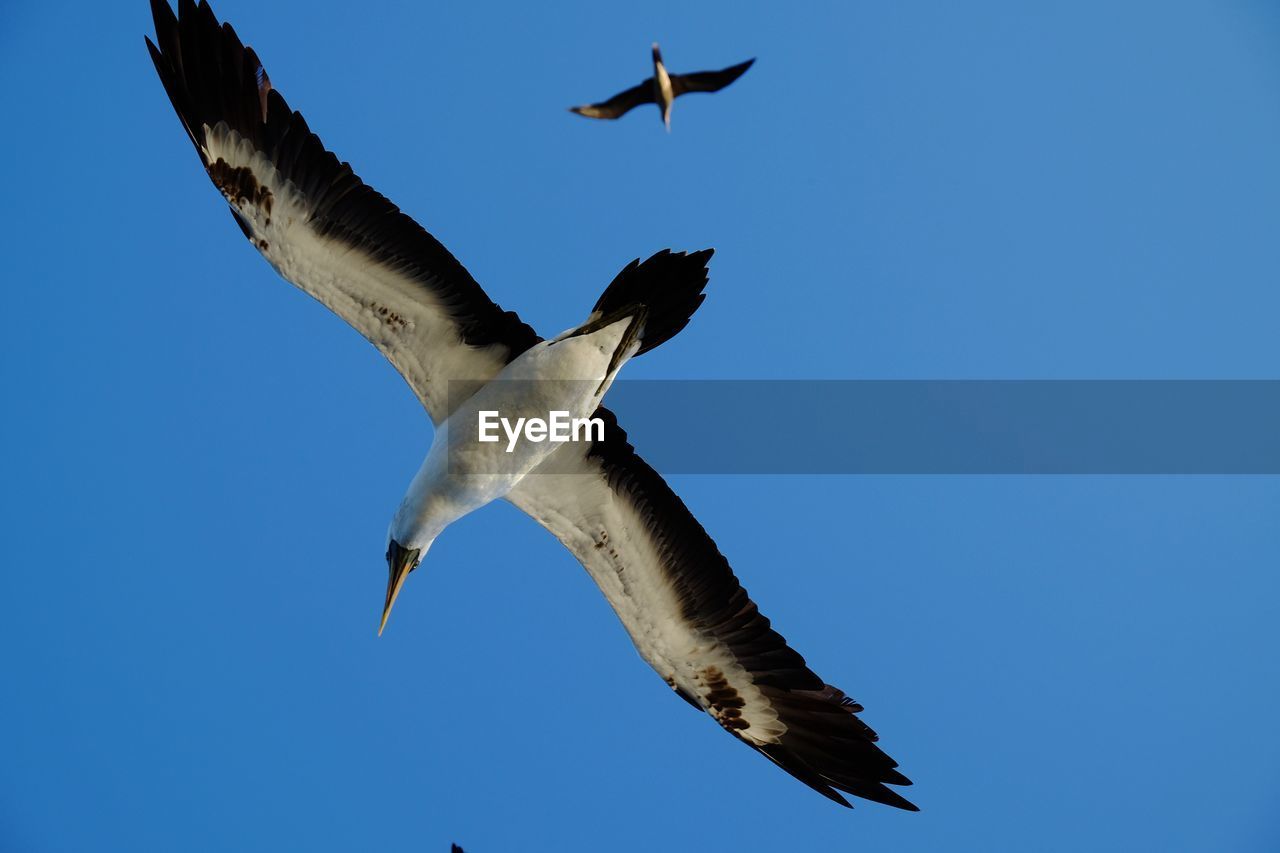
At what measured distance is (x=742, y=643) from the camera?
7590mm

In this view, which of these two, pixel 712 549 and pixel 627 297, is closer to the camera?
pixel 627 297

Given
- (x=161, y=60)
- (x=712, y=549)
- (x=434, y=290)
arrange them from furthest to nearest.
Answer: (x=712, y=549), (x=434, y=290), (x=161, y=60)

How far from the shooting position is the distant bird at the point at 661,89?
6.12 m

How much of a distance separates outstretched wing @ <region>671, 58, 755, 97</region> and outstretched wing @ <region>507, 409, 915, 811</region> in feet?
6.70

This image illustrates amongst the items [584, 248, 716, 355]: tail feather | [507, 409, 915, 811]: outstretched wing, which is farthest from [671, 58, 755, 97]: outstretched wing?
[507, 409, 915, 811]: outstretched wing

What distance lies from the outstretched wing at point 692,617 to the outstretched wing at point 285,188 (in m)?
1.40

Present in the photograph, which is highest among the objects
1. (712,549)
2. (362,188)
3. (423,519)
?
(362,188)

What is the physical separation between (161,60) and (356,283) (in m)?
1.49

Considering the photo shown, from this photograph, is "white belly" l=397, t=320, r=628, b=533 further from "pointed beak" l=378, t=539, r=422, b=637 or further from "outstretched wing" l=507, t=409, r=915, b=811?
"outstretched wing" l=507, t=409, r=915, b=811

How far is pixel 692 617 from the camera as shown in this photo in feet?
24.8

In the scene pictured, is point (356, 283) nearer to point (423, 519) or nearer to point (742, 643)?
point (423, 519)

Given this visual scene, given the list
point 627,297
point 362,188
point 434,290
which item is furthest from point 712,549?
point 362,188

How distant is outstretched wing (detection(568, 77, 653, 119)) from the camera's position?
633 centimetres

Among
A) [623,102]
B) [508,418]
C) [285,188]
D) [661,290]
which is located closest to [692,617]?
[508,418]
